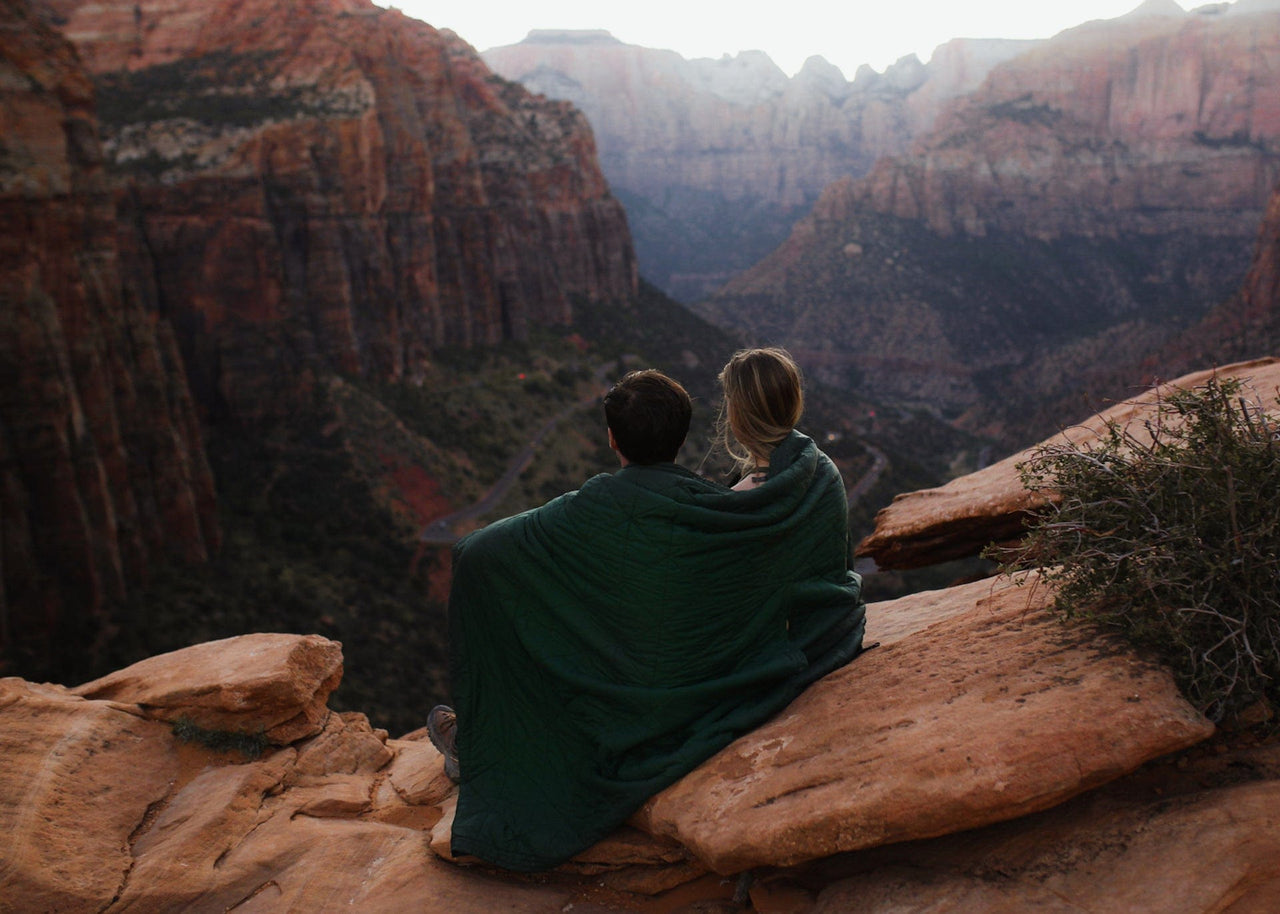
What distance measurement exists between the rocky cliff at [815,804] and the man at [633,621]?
220 mm

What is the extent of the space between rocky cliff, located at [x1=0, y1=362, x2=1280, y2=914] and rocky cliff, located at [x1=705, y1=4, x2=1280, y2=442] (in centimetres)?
7540

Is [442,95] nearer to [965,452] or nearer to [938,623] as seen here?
[965,452]

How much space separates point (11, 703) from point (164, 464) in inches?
958

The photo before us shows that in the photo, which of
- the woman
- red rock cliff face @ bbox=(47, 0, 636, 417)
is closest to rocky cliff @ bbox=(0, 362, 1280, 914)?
the woman

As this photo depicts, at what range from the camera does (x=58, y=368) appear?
69.9ft

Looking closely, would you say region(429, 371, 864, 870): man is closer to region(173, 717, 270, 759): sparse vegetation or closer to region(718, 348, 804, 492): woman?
region(718, 348, 804, 492): woman

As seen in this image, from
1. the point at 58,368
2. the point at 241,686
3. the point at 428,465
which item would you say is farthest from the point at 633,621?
the point at 428,465

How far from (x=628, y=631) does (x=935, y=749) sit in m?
1.53

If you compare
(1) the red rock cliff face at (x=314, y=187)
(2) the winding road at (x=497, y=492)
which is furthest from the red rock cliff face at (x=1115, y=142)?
(2) the winding road at (x=497, y=492)

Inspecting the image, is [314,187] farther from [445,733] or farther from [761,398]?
[761,398]

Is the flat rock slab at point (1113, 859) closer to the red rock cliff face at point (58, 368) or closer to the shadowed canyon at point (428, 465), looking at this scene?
the shadowed canyon at point (428, 465)

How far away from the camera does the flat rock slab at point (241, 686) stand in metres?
6.58

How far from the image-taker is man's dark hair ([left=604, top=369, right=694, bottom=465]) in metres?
4.55

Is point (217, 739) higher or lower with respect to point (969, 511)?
lower
